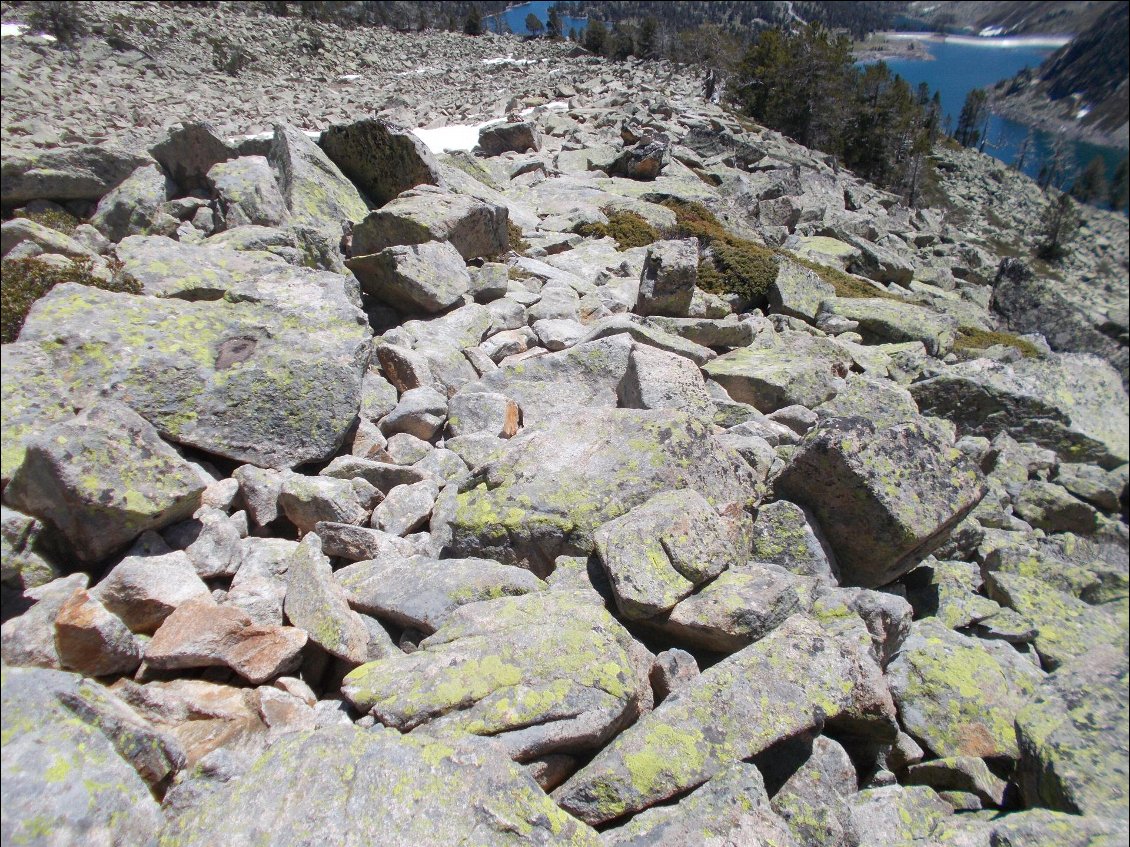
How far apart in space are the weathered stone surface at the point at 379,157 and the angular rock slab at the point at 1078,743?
13.6 metres

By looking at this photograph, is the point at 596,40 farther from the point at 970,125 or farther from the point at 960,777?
the point at 960,777

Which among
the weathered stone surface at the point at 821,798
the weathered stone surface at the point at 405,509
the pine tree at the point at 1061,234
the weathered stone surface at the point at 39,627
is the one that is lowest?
the pine tree at the point at 1061,234

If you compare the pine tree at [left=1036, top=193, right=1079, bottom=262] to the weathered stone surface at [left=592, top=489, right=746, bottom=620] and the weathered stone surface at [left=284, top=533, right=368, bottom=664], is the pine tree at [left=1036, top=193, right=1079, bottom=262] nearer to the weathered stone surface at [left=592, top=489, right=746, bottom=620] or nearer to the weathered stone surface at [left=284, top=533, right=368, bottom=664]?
the weathered stone surface at [left=592, top=489, right=746, bottom=620]

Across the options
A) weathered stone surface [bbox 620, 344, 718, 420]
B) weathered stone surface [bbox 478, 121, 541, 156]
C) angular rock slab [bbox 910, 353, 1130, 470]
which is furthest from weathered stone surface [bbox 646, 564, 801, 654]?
weathered stone surface [bbox 478, 121, 541, 156]

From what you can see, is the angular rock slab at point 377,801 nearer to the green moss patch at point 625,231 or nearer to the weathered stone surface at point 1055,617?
the weathered stone surface at point 1055,617

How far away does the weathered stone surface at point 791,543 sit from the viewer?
6.16 metres

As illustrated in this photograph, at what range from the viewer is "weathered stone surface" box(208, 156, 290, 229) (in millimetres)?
10062

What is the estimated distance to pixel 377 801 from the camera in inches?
120

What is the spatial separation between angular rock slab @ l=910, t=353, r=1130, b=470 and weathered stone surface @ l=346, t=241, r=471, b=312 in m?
8.43

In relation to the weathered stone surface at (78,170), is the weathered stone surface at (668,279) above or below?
below

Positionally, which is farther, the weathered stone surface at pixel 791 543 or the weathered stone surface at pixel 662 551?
the weathered stone surface at pixel 791 543

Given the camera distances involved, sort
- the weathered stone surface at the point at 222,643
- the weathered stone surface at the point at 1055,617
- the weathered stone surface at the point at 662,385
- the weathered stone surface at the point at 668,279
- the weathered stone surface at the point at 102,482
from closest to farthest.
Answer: the weathered stone surface at the point at 102,482 → the weathered stone surface at the point at 222,643 → the weathered stone surface at the point at 1055,617 → the weathered stone surface at the point at 662,385 → the weathered stone surface at the point at 668,279

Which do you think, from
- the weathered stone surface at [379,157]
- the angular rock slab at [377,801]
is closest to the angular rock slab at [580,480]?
the angular rock slab at [377,801]

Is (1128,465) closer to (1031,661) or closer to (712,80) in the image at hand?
(1031,661)
